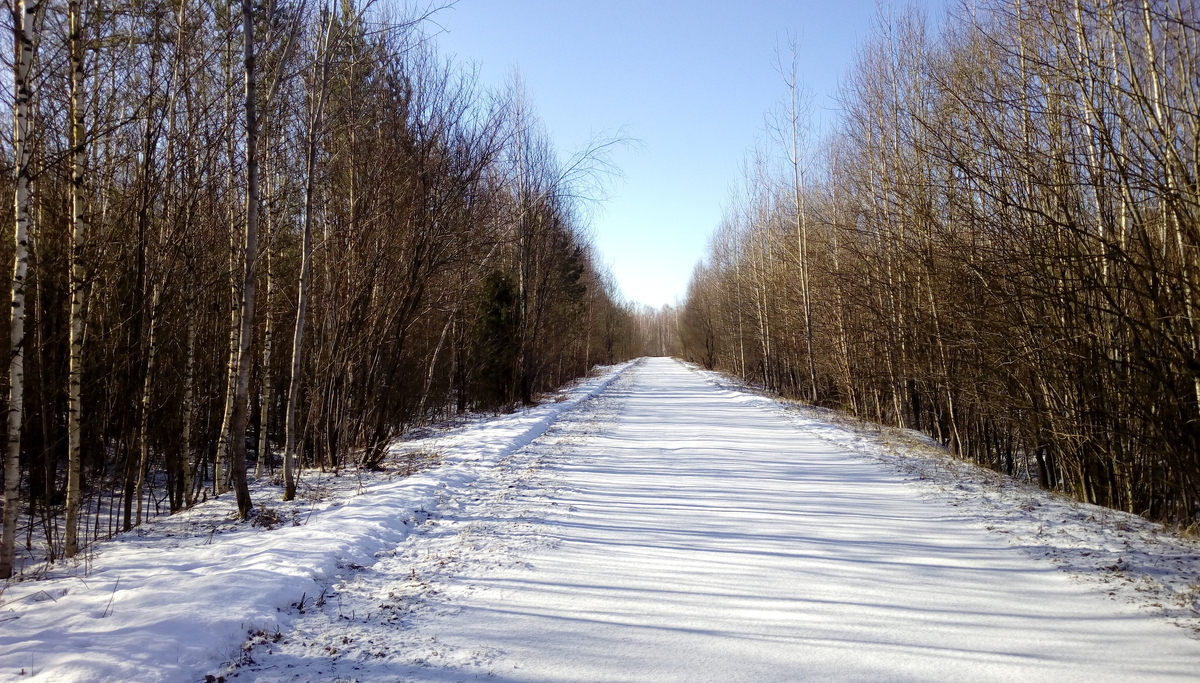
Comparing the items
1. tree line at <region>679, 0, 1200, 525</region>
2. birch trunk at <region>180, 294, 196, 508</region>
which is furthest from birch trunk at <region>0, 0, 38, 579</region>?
tree line at <region>679, 0, 1200, 525</region>

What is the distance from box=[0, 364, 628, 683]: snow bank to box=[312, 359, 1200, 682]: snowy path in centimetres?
101

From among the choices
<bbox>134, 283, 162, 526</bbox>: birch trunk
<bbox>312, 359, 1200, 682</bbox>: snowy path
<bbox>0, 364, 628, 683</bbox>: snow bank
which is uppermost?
<bbox>134, 283, 162, 526</bbox>: birch trunk

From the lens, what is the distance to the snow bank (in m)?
3.26

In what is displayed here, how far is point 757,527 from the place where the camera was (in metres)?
5.99

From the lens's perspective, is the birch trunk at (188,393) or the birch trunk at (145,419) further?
the birch trunk at (188,393)

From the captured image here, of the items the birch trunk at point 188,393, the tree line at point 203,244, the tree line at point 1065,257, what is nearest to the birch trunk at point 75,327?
the tree line at point 203,244

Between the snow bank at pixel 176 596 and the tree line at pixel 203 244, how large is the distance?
971 mm

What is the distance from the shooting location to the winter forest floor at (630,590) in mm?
3336

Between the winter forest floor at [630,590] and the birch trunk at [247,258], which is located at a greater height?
the birch trunk at [247,258]

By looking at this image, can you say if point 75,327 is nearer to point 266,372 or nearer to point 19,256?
point 19,256

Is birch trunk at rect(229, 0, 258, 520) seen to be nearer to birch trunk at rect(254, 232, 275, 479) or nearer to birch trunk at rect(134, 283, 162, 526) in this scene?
birch trunk at rect(134, 283, 162, 526)

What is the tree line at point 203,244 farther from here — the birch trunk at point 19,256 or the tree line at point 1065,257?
the tree line at point 1065,257

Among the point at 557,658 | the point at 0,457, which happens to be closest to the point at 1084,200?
the point at 557,658

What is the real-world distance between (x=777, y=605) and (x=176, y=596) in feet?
13.0
